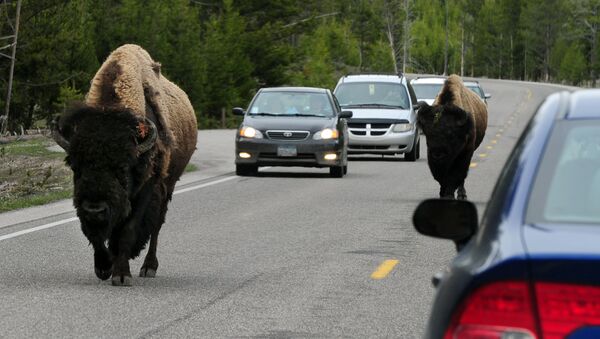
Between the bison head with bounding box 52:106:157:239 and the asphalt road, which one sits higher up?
the bison head with bounding box 52:106:157:239

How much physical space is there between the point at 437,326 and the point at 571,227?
1.49 feet

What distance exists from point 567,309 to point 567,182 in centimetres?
73

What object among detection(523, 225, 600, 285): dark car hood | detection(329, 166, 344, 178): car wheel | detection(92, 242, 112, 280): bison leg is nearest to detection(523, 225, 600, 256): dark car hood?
detection(523, 225, 600, 285): dark car hood

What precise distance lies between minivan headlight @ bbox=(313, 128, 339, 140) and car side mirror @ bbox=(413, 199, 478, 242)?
Result: 21297 mm

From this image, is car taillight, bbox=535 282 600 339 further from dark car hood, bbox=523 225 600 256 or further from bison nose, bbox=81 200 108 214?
bison nose, bbox=81 200 108 214

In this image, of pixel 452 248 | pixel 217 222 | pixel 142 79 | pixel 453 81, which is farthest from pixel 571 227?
pixel 453 81

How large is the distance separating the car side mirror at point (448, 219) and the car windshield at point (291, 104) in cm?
2236

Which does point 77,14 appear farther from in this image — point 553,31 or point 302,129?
point 553,31

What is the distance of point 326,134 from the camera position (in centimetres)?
2609

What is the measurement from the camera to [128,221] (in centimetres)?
1165

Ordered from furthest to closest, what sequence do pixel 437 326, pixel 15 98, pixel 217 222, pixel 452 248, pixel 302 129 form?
pixel 15 98 < pixel 302 129 < pixel 217 222 < pixel 452 248 < pixel 437 326

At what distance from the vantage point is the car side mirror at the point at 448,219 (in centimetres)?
461

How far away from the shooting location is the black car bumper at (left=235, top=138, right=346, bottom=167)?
25.9 meters

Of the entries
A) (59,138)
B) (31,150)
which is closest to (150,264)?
(59,138)
